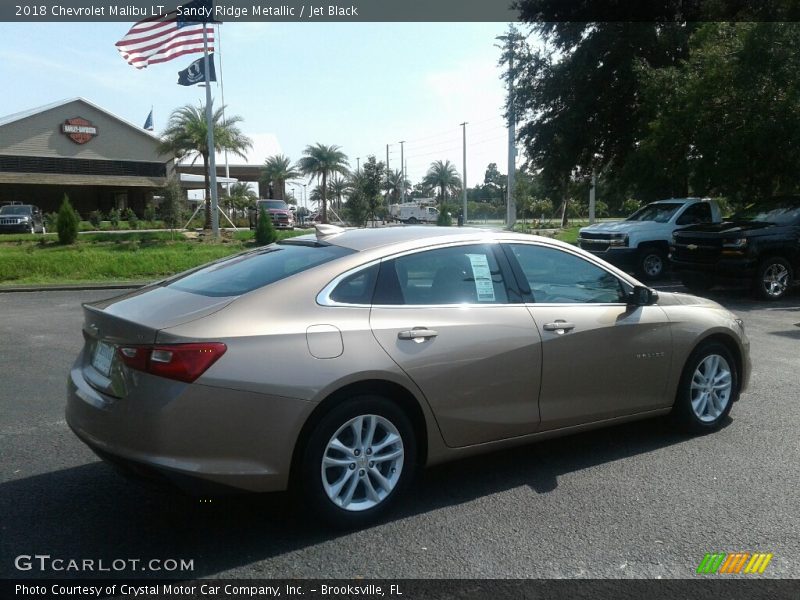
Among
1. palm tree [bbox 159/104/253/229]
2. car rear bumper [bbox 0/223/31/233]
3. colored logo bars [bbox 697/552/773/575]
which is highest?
palm tree [bbox 159/104/253/229]


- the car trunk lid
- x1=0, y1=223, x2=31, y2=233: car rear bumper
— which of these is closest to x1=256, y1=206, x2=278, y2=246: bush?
x1=0, y1=223, x2=31, y2=233: car rear bumper

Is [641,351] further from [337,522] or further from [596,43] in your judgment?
[596,43]

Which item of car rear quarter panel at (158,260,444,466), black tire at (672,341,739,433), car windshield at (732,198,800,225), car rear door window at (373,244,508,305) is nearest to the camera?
car rear quarter panel at (158,260,444,466)

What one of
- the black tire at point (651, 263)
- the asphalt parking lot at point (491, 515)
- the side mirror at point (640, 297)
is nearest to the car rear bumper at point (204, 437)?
the asphalt parking lot at point (491, 515)

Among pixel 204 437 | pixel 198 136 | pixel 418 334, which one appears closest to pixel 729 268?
pixel 418 334

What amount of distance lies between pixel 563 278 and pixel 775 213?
10.8 m

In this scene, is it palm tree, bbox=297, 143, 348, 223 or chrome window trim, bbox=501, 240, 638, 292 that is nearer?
chrome window trim, bbox=501, 240, 638, 292

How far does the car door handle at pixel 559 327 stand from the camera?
444 centimetres

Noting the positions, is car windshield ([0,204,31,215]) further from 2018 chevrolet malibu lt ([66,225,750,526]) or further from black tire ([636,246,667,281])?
2018 chevrolet malibu lt ([66,225,750,526])

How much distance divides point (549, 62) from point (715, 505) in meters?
23.0

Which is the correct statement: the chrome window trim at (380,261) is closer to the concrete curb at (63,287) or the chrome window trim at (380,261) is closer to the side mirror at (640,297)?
the side mirror at (640,297)

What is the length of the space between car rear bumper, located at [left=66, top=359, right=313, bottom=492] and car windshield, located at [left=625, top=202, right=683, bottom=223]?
14.7 meters

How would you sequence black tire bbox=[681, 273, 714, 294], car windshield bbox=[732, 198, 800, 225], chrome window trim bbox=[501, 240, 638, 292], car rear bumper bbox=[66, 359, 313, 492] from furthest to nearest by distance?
black tire bbox=[681, 273, 714, 294], car windshield bbox=[732, 198, 800, 225], chrome window trim bbox=[501, 240, 638, 292], car rear bumper bbox=[66, 359, 313, 492]

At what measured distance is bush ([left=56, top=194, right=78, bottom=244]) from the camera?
76.5 feet
